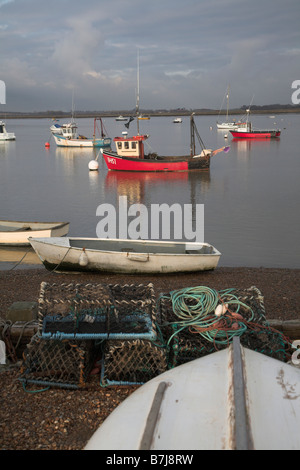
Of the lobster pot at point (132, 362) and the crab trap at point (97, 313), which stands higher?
the crab trap at point (97, 313)

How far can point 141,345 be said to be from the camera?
520 centimetres

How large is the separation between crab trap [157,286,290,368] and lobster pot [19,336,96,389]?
3.38 feet

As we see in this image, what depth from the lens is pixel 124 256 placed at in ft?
34.0

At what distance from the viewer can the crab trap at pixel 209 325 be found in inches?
213

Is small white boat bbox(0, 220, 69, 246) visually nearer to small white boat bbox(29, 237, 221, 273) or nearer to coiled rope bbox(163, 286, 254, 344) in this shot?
small white boat bbox(29, 237, 221, 273)

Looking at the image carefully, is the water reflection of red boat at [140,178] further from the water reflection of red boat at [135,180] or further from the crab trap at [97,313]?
the crab trap at [97,313]

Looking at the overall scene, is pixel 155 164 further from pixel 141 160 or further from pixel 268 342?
pixel 268 342

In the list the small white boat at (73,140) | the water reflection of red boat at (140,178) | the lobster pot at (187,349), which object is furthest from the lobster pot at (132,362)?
the small white boat at (73,140)

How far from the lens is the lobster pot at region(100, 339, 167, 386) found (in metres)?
5.15

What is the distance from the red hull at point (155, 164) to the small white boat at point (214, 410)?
28909 millimetres

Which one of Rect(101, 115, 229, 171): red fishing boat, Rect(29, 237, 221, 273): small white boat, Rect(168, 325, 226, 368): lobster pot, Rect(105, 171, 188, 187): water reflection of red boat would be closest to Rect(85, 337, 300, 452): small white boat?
Rect(168, 325, 226, 368): lobster pot

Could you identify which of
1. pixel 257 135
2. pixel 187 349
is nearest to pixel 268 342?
pixel 187 349
